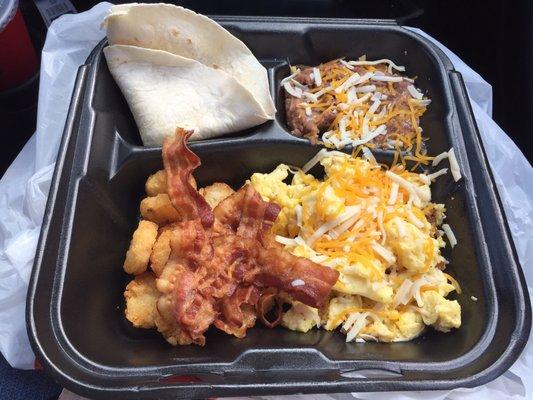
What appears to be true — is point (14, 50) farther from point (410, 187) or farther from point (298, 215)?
point (410, 187)

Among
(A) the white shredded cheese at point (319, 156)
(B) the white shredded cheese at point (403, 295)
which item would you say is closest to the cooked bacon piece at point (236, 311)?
(B) the white shredded cheese at point (403, 295)

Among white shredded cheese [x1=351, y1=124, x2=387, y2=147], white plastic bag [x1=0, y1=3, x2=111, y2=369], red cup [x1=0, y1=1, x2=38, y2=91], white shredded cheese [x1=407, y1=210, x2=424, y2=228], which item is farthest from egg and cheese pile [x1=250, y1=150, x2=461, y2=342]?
A: red cup [x1=0, y1=1, x2=38, y2=91]

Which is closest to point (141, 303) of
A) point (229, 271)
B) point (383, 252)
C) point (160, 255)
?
point (160, 255)

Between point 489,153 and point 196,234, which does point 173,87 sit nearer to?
point 196,234

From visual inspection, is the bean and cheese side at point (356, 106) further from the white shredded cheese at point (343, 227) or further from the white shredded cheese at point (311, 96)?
the white shredded cheese at point (343, 227)

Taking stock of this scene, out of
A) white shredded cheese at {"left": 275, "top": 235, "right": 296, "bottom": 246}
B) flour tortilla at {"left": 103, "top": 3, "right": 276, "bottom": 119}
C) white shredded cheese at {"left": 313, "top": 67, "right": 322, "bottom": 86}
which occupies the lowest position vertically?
white shredded cheese at {"left": 275, "top": 235, "right": 296, "bottom": 246}

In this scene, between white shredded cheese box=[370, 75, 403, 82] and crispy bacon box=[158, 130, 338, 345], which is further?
white shredded cheese box=[370, 75, 403, 82]

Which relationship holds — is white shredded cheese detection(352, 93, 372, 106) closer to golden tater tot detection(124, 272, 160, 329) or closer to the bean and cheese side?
the bean and cheese side
